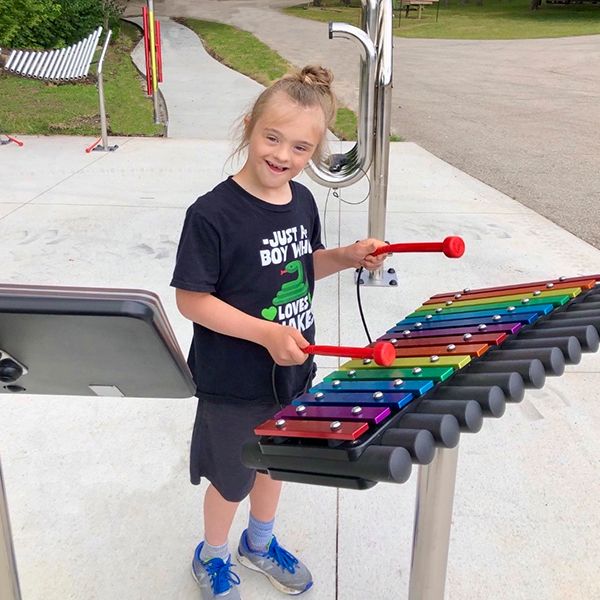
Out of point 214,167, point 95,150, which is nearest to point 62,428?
point 214,167

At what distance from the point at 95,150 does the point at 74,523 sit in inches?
206

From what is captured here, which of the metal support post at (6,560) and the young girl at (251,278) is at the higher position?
the young girl at (251,278)

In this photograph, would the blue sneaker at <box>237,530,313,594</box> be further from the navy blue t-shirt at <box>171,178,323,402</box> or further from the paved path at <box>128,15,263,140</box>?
the paved path at <box>128,15,263,140</box>

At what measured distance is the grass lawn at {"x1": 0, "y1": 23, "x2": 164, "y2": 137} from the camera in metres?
7.91

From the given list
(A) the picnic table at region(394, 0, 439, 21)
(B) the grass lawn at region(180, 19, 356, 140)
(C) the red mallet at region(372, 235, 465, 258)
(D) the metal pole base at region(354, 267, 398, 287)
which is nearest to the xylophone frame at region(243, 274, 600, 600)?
(C) the red mallet at region(372, 235, 465, 258)

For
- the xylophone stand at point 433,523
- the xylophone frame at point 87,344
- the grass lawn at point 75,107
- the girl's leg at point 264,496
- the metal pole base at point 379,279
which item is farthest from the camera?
the grass lawn at point 75,107

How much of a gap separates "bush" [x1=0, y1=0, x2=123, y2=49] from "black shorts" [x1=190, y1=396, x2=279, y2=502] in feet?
35.3

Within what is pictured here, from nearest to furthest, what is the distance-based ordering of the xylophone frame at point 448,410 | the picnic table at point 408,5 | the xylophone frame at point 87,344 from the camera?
the xylophone frame at point 87,344 < the xylophone frame at point 448,410 < the picnic table at point 408,5

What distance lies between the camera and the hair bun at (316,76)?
171 centimetres

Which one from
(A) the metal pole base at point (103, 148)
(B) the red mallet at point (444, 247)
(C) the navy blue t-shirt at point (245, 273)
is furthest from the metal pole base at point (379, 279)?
(A) the metal pole base at point (103, 148)

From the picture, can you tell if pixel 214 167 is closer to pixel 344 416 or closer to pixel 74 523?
pixel 74 523

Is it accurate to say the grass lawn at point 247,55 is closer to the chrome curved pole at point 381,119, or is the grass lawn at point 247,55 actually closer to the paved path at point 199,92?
the paved path at point 199,92

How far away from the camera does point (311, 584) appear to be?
6.71 feet

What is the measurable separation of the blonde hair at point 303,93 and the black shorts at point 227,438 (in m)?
0.64
